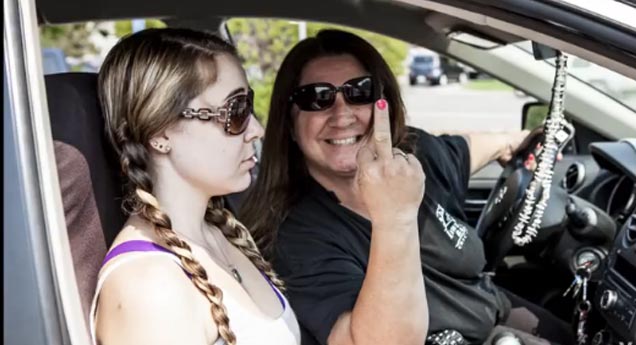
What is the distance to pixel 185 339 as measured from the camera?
53.2 inches

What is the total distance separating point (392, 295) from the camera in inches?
63.2

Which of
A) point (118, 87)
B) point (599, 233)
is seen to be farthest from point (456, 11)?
point (599, 233)

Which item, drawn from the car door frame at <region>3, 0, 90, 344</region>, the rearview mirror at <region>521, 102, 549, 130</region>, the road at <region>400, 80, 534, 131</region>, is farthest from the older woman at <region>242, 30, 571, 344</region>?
the road at <region>400, 80, 534, 131</region>

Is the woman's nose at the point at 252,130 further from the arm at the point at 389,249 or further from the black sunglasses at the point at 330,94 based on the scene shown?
the black sunglasses at the point at 330,94

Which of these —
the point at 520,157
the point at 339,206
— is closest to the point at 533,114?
the point at 520,157

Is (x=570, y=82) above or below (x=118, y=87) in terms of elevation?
below

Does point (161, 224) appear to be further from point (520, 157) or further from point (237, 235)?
point (520, 157)

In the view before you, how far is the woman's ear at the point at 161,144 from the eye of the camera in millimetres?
1521

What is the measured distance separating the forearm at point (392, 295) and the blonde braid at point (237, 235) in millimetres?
270

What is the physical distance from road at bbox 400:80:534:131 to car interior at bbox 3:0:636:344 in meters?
8.51

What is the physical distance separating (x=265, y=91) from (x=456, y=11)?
6.29 metres

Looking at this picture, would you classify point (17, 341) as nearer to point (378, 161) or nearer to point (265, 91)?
point (378, 161)

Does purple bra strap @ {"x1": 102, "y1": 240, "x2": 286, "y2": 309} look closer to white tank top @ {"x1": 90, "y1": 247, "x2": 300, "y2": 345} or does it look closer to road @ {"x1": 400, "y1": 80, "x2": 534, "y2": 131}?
white tank top @ {"x1": 90, "y1": 247, "x2": 300, "y2": 345}

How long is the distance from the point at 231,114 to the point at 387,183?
1.05ft
